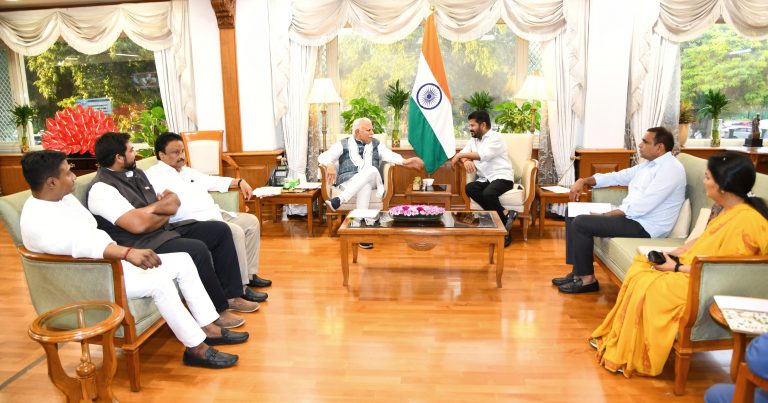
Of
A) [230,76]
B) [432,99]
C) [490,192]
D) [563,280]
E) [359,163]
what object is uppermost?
[230,76]

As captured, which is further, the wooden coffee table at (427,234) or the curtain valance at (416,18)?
the curtain valance at (416,18)

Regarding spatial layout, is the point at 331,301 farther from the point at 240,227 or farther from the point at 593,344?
the point at 593,344

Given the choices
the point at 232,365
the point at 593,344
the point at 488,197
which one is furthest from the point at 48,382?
the point at 488,197

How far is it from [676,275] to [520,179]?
2975 millimetres

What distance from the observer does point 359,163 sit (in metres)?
5.42

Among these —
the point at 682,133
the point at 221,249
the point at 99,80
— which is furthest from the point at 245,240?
the point at 682,133

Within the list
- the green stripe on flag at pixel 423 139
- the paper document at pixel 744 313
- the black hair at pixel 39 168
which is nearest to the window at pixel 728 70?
the green stripe on flag at pixel 423 139

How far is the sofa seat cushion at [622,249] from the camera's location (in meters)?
3.26

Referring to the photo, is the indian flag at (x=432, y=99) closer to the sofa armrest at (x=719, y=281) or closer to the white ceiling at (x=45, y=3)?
the sofa armrest at (x=719, y=281)

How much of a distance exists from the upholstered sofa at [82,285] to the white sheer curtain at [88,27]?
4.30 meters

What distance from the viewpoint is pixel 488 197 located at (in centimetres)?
505

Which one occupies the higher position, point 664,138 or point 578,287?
point 664,138

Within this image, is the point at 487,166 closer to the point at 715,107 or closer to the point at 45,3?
the point at 715,107

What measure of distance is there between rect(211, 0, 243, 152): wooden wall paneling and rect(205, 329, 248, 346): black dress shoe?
3.47 metres
